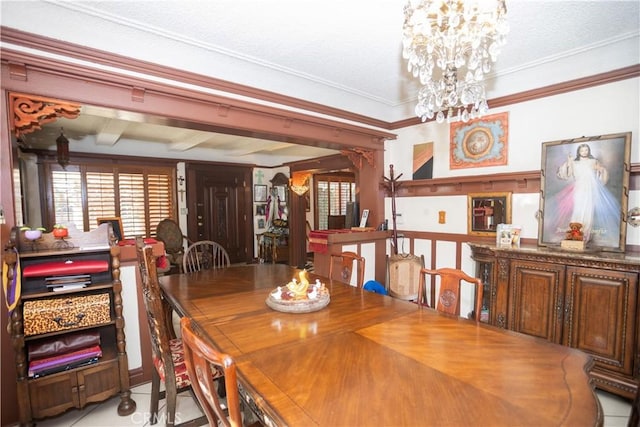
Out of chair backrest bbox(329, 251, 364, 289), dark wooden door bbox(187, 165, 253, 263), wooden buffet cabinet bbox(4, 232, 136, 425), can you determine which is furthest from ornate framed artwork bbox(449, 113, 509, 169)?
dark wooden door bbox(187, 165, 253, 263)

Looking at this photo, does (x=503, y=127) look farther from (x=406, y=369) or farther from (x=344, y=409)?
(x=344, y=409)

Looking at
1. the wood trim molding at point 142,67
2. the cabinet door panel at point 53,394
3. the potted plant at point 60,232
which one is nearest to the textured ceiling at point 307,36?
the wood trim molding at point 142,67

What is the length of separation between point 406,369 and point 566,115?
280 cm

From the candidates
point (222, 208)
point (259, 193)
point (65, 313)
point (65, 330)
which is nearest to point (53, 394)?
point (65, 330)

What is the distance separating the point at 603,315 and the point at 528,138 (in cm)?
161

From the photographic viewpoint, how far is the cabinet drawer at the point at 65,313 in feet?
6.24

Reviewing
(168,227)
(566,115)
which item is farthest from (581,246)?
(168,227)

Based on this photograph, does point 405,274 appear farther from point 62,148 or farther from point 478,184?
point 62,148

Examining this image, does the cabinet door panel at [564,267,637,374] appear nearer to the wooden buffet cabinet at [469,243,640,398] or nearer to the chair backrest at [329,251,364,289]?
the wooden buffet cabinet at [469,243,640,398]

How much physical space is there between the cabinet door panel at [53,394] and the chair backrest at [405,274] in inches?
116

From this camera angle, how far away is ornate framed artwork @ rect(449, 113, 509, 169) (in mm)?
3117

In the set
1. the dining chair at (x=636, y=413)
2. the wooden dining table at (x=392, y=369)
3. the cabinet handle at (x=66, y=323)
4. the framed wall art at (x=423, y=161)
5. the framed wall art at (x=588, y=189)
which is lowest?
the dining chair at (x=636, y=413)

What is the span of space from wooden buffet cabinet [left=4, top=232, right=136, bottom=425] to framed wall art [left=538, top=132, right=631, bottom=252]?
350 cm

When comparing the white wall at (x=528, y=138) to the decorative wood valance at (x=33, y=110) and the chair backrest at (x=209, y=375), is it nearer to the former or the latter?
the chair backrest at (x=209, y=375)
